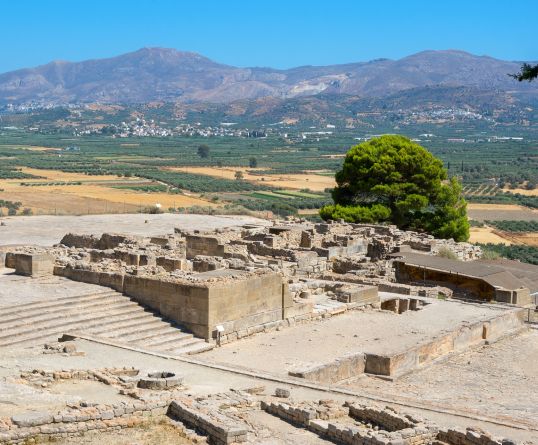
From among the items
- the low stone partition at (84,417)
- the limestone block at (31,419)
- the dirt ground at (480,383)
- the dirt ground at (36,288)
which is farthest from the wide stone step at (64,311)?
the limestone block at (31,419)

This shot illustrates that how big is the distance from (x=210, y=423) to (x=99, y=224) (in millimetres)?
25558

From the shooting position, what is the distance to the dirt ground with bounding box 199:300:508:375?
57.2ft

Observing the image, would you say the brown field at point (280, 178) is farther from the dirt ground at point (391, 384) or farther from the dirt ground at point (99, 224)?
the dirt ground at point (391, 384)

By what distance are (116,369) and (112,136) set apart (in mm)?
184438

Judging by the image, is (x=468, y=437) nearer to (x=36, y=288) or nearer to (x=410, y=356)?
(x=410, y=356)

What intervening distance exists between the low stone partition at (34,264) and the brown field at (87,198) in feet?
81.3

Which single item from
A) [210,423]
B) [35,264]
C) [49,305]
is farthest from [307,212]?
[210,423]

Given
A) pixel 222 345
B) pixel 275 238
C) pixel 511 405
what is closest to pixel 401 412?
pixel 511 405

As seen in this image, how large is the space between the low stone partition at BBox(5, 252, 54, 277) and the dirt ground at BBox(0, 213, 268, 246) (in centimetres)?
868

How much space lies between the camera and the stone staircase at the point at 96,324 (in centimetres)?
1712

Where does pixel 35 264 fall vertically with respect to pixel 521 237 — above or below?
above

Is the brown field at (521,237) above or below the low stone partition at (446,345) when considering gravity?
below

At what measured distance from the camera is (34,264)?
70.4 ft

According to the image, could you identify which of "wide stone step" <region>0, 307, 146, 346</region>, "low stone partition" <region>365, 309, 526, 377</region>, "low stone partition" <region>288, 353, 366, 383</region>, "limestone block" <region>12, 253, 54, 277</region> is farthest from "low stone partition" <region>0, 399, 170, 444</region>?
"limestone block" <region>12, 253, 54, 277</region>
